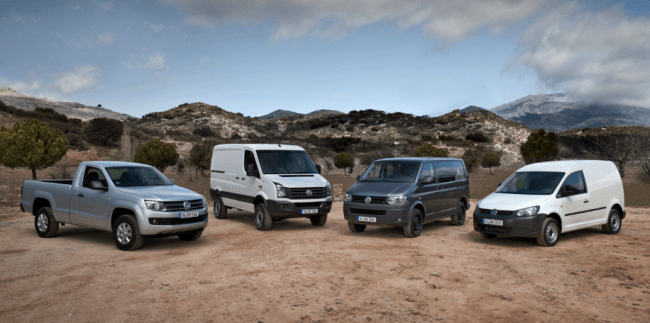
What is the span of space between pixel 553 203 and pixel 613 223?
3020 millimetres

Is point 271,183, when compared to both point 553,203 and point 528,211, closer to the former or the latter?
point 528,211

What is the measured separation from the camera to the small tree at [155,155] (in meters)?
27.8

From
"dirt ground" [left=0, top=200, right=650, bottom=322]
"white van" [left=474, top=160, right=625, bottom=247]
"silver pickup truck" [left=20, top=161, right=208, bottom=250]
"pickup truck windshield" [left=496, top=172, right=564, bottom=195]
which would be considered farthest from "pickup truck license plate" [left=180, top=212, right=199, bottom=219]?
"pickup truck windshield" [left=496, top=172, right=564, bottom=195]

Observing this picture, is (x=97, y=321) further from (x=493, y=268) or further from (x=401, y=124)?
(x=401, y=124)

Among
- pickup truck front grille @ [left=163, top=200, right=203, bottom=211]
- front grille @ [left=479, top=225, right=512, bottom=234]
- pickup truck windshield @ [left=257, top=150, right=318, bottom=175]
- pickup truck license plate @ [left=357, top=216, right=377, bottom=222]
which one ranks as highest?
pickup truck windshield @ [left=257, top=150, right=318, bottom=175]

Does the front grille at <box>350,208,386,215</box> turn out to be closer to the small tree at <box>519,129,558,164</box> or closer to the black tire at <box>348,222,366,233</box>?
the black tire at <box>348,222,366,233</box>

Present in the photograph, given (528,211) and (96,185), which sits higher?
(96,185)

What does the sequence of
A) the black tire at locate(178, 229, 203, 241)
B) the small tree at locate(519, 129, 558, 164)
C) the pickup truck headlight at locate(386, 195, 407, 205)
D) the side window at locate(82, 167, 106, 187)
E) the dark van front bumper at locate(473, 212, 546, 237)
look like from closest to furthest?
the dark van front bumper at locate(473, 212, 546, 237), the side window at locate(82, 167, 106, 187), the black tire at locate(178, 229, 203, 241), the pickup truck headlight at locate(386, 195, 407, 205), the small tree at locate(519, 129, 558, 164)

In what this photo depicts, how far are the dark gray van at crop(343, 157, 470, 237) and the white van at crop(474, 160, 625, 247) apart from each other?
1.42m

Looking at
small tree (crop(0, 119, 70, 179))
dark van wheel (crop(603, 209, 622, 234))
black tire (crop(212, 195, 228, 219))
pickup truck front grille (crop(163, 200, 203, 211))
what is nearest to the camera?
pickup truck front grille (crop(163, 200, 203, 211))

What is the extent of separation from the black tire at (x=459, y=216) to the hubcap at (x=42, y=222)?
10.7 m

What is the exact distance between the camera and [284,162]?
12.3 meters

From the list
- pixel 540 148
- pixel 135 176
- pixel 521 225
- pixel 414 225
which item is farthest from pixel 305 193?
pixel 540 148

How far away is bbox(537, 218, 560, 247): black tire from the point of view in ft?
29.2
